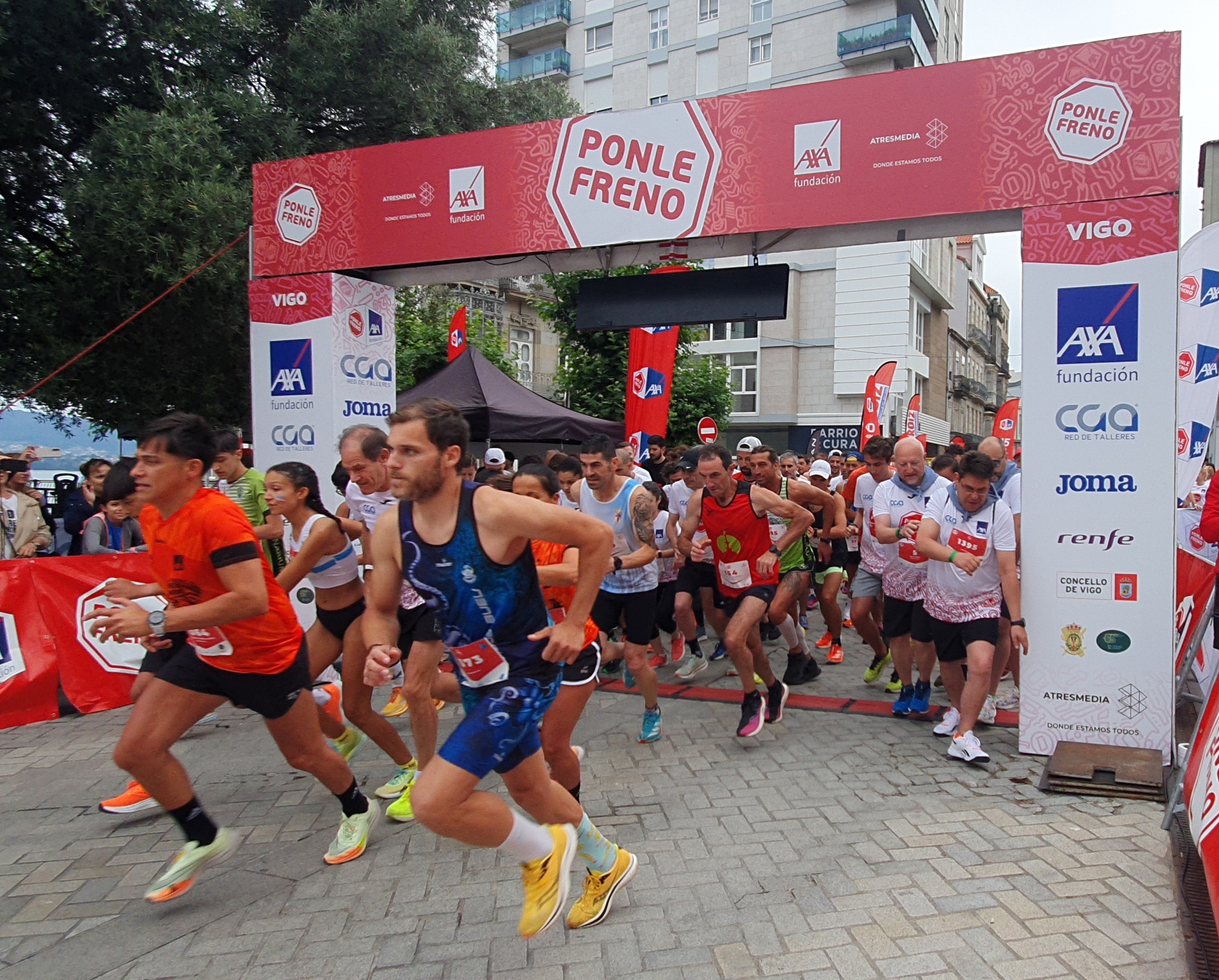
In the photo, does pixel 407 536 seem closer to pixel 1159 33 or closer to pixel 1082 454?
pixel 1082 454

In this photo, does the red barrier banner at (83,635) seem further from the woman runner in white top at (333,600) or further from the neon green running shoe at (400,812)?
the neon green running shoe at (400,812)

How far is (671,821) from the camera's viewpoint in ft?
14.0

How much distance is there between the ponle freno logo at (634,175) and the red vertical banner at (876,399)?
44.0ft

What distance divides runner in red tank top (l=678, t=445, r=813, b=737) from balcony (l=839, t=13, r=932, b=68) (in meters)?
31.1

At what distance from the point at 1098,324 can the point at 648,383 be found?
7.72 meters

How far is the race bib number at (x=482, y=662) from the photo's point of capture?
2.85 m

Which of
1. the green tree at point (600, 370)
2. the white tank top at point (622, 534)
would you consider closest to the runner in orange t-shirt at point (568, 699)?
the white tank top at point (622, 534)

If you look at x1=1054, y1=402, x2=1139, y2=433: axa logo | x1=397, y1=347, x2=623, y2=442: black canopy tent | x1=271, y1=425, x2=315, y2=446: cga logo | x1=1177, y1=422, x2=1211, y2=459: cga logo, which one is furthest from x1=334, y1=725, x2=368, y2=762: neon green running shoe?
x1=397, y1=347, x2=623, y2=442: black canopy tent

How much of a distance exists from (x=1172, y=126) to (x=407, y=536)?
199 inches

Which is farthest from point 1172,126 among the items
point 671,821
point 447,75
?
point 447,75

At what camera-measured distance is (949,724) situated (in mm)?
5609

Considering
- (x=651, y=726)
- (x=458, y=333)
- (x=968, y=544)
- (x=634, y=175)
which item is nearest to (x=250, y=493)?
(x=651, y=726)

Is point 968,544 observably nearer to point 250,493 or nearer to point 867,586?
point 867,586

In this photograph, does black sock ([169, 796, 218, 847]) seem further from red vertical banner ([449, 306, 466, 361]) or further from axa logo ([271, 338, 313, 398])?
red vertical banner ([449, 306, 466, 361])
